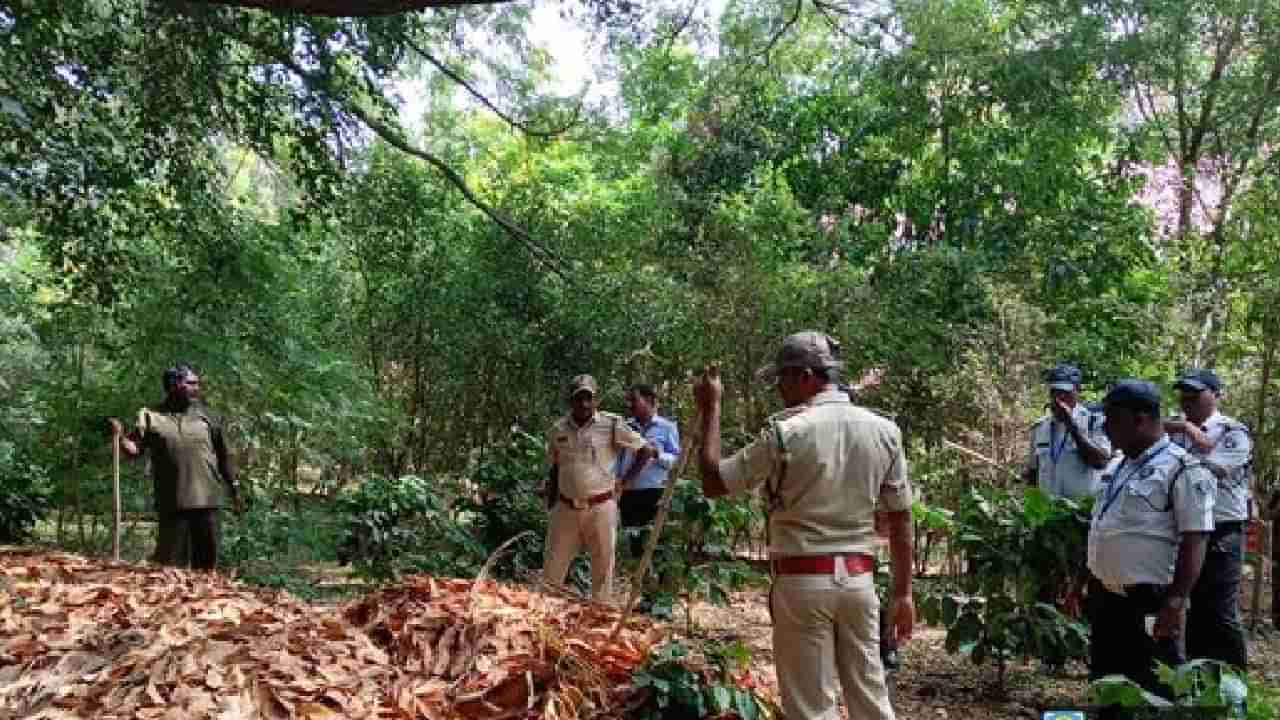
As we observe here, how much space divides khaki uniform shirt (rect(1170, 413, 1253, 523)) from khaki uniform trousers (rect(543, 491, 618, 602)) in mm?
3199

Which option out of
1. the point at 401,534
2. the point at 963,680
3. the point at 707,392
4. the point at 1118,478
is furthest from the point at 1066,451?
the point at 401,534

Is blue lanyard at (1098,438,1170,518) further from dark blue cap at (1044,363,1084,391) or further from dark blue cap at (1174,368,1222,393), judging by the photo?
dark blue cap at (1044,363,1084,391)

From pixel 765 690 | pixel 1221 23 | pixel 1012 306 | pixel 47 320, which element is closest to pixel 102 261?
pixel 47 320

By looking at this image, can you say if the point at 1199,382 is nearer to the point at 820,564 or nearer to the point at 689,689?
the point at 820,564

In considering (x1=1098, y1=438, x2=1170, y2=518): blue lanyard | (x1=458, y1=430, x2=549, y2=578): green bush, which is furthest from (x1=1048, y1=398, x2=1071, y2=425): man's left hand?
(x1=458, y1=430, x2=549, y2=578): green bush

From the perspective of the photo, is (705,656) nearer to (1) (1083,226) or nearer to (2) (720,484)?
(2) (720,484)

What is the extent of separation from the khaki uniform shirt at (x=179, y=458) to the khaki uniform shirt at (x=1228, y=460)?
557cm

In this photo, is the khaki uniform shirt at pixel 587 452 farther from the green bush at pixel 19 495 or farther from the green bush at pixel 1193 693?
the green bush at pixel 19 495

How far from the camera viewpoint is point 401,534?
26.5 ft

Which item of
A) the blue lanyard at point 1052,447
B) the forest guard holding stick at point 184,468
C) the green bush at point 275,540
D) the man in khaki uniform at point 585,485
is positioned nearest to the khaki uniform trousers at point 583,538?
the man in khaki uniform at point 585,485

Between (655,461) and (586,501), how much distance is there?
84 cm

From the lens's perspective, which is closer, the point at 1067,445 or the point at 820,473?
the point at 820,473

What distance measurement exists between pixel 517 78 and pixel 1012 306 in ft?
19.4

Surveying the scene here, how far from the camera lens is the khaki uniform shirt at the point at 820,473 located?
356 cm
